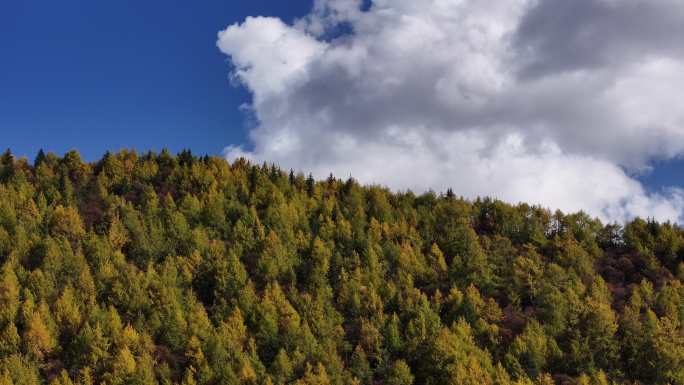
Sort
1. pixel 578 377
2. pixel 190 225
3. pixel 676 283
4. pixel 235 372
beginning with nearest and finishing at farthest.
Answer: pixel 235 372 → pixel 578 377 → pixel 676 283 → pixel 190 225

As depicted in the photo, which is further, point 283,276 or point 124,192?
point 124,192

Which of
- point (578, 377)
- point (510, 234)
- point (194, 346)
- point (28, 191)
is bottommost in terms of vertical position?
point (578, 377)

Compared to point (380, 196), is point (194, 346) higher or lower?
lower

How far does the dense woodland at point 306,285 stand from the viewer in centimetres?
9006

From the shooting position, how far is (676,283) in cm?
12700

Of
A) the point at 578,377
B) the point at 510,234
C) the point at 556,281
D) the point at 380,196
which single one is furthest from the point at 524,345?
the point at 380,196

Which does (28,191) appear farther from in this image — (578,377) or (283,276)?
(578,377)

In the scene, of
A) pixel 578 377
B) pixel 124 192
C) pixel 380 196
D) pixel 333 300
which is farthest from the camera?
pixel 380 196

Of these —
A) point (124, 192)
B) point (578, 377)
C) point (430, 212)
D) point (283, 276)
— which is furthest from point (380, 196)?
point (578, 377)

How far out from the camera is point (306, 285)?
11738 centimetres

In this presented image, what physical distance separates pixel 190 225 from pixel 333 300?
39.2 metres

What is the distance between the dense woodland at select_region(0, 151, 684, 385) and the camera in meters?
90.1

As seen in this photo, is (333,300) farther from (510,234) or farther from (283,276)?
(510,234)

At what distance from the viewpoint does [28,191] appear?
139750mm
